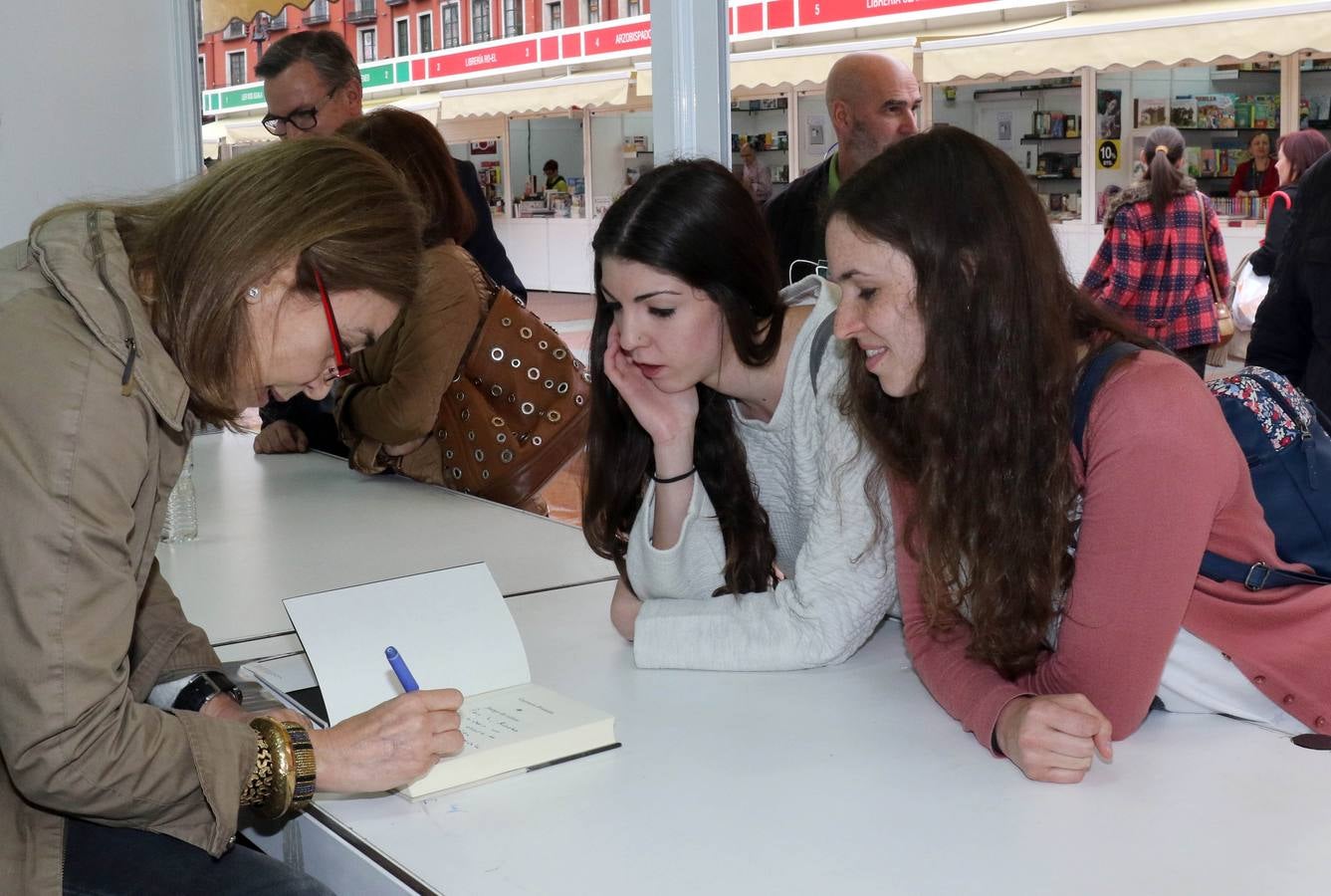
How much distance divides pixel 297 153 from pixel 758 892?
78cm

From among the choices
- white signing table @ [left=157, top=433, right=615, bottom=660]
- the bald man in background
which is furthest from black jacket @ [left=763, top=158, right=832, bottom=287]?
white signing table @ [left=157, top=433, right=615, bottom=660]

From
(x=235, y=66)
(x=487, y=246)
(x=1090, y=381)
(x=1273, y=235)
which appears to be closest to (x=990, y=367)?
(x=1090, y=381)

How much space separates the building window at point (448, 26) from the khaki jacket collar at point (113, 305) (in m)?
7.00

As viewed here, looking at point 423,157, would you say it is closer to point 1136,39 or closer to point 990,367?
point 990,367

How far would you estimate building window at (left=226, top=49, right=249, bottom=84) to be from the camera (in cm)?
501

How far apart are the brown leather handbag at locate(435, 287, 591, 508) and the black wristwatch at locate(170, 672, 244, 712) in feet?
3.88

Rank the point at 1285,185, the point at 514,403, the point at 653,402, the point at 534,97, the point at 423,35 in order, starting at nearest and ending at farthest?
the point at 653,402 → the point at 514,403 → the point at 1285,185 → the point at 534,97 → the point at 423,35

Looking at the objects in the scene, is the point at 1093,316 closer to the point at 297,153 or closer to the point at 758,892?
the point at 758,892

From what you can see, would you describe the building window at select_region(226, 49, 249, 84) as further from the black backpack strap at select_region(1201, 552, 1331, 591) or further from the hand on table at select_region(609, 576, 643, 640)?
the black backpack strap at select_region(1201, 552, 1331, 591)

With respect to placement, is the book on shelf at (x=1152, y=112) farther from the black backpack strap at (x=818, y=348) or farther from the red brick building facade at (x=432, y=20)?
the black backpack strap at (x=818, y=348)

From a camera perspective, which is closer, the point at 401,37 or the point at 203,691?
→ the point at 203,691

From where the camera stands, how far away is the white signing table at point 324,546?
2020 mm

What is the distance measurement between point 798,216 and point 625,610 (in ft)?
7.23

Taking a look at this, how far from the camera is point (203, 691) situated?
4.86 feet
